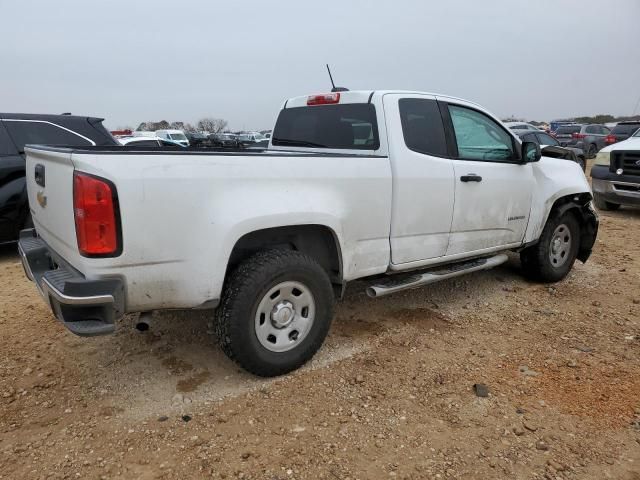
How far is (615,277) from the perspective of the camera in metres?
5.32

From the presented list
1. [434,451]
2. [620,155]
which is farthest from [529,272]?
[620,155]

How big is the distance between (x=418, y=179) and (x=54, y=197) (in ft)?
7.81

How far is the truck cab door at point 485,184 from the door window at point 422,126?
14 centimetres

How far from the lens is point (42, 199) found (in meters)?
2.97

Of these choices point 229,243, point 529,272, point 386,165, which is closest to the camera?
point 229,243

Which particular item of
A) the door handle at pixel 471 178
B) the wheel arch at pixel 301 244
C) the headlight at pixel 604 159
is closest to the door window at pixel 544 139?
the headlight at pixel 604 159

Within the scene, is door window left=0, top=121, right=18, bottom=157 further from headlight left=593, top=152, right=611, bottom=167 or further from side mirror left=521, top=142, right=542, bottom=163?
headlight left=593, top=152, right=611, bottom=167

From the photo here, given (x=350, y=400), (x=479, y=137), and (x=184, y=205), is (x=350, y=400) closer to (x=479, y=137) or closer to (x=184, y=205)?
(x=184, y=205)

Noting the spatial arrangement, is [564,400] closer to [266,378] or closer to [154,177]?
[266,378]

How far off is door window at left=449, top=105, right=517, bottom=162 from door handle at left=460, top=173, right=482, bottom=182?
0.16 metres

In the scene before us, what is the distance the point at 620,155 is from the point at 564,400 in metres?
7.32

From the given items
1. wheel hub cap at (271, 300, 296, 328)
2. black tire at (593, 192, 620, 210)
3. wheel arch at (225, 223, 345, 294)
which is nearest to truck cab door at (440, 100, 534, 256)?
wheel arch at (225, 223, 345, 294)

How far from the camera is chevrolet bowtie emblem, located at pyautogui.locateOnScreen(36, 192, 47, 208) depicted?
2.92 m

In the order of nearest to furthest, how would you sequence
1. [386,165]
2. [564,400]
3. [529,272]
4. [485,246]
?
[564,400] < [386,165] < [485,246] < [529,272]
